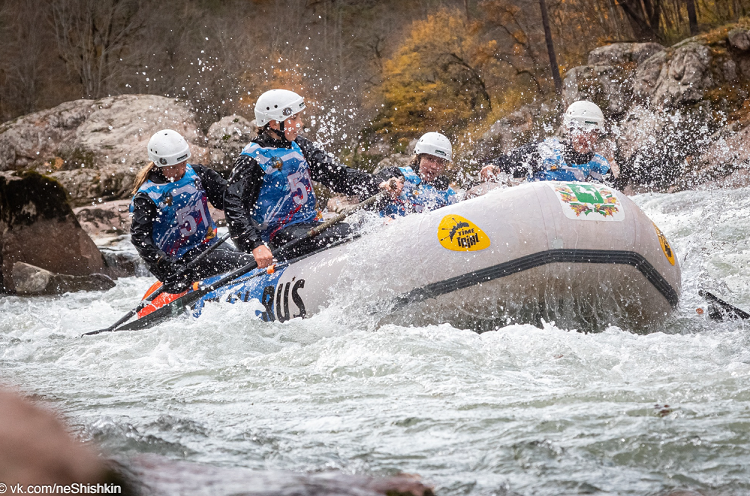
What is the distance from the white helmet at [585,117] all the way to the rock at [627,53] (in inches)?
474

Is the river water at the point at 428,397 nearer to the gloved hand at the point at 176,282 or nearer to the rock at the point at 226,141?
the gloved hand at the point at 176,282

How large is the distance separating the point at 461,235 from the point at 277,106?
1810mm

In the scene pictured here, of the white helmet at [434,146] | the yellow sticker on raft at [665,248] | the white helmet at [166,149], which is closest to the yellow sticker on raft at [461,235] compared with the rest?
the yellow sticker on raft at [665,248]

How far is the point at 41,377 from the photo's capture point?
411cm

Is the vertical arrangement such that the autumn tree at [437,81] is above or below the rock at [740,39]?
above

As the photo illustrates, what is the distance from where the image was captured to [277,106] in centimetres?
523

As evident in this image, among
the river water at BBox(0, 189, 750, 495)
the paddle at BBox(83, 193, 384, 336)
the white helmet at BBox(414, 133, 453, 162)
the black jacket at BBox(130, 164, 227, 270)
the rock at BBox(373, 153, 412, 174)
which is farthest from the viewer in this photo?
the rock at BBox(373, 153, 412, 174)

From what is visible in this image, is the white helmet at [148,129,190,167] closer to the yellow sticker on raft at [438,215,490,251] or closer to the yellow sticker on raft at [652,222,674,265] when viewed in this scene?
the yellow sticker on raft at [438,215,490,251]

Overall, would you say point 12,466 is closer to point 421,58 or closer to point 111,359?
point 111,359

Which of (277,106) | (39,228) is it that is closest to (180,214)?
(277,106)

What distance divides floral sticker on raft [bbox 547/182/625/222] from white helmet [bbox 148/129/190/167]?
115 inches

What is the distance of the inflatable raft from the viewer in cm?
413

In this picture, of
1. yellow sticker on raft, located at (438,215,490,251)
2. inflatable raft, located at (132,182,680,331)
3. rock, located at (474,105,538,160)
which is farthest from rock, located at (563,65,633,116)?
yellow sticker on raft, located at (438,215,490,251)

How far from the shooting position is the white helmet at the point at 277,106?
5207 millimetres
